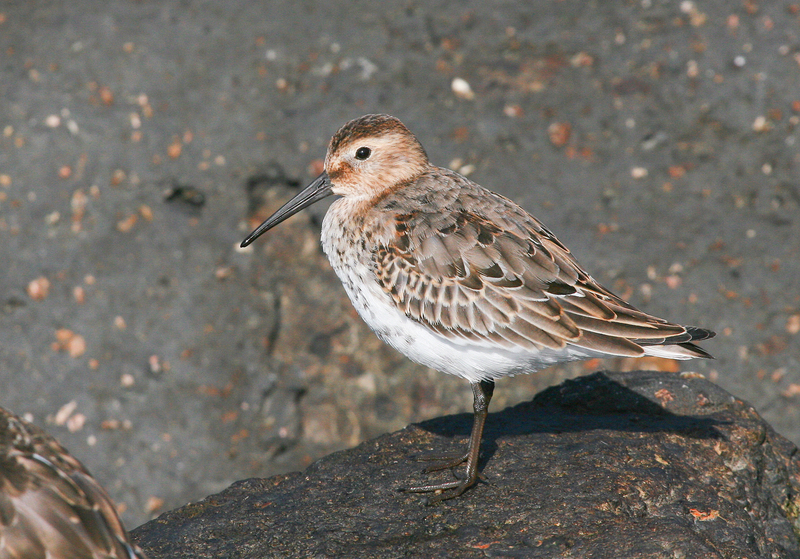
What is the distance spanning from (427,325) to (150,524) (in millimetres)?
2074

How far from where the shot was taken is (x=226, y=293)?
31.3ft

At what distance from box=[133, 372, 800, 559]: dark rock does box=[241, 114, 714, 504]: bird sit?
33 cm

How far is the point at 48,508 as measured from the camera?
3.97 metres

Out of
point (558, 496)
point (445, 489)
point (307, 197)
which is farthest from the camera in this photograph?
point (307, 197)

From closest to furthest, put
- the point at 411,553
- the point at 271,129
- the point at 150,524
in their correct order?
the point at 411,553 → the point at 150,524 → the point at 271,129

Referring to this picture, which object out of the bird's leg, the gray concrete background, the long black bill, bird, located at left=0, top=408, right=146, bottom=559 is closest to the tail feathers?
the bird's leg

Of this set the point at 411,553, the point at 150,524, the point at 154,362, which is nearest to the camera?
the point at 411,553

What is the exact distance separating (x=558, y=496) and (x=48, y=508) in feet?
8.95

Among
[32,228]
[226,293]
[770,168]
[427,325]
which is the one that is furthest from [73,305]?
[770,168]

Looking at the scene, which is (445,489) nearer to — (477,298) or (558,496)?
(558,496)

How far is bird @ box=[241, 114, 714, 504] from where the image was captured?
17.8ft

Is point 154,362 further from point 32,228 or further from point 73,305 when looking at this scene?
point 32,228

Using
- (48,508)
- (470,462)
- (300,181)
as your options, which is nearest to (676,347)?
(470,462)

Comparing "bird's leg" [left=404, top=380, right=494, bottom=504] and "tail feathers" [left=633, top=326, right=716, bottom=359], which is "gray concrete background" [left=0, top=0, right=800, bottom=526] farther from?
"tail feathers" [left=633, top=326, right=716, bottom=359]
